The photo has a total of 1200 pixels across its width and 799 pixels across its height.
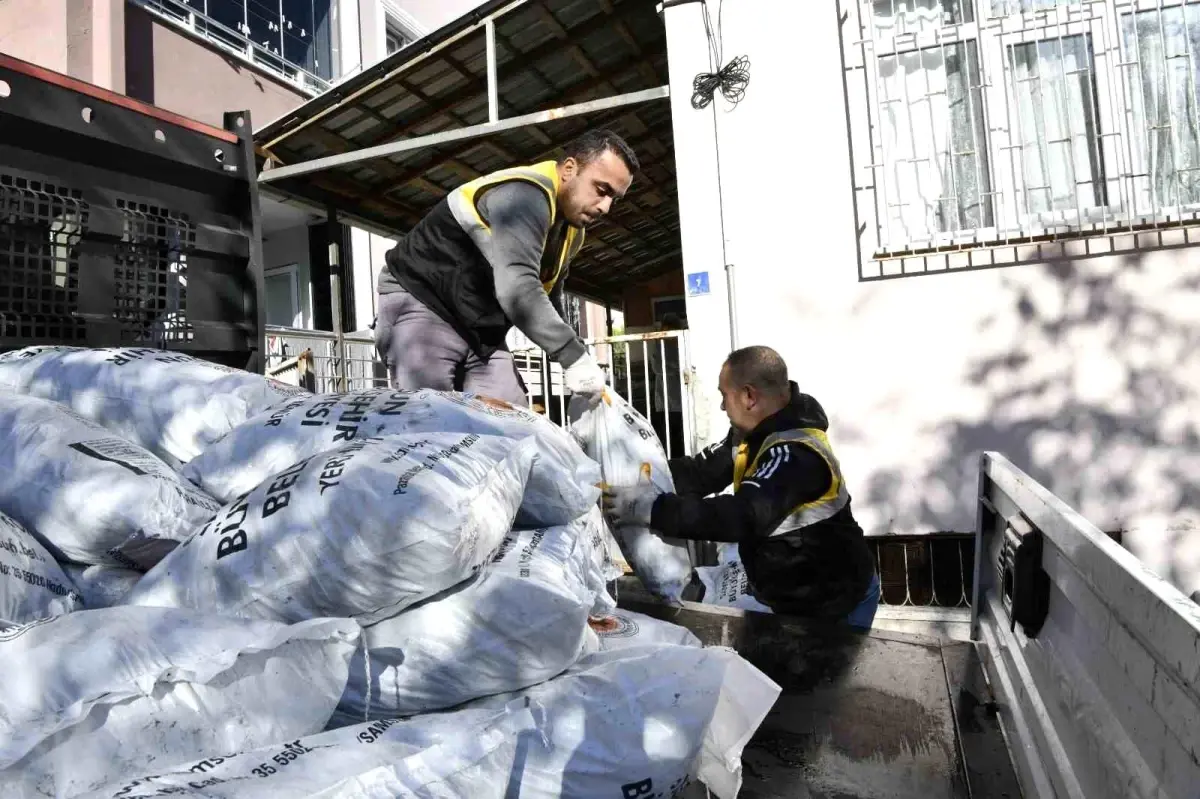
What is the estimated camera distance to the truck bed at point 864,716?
4.33 feet

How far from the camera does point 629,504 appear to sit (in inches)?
91.3

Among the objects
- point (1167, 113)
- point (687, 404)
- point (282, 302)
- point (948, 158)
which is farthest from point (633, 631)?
point (282, 302)

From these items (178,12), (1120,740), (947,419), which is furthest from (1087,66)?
(178,12)

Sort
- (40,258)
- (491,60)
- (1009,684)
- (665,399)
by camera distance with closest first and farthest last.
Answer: (1009,684) → (40,258) → (665,399) → (491,60)

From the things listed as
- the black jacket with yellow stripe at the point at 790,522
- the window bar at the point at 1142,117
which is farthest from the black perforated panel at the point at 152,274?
the window bar at the point at 1142,117

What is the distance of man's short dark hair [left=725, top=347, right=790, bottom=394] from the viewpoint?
101 inches

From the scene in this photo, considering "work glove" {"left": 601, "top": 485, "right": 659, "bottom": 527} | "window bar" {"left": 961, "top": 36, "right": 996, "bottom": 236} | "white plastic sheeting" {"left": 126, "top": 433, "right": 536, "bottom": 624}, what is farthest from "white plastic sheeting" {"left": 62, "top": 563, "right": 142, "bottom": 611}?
"window bar" {"left": 961, "top": 36, "right": 996, "bottom": 236}

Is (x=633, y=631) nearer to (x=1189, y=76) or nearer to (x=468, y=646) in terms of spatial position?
(x=468, y=646)

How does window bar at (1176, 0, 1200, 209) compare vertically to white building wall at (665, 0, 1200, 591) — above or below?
above

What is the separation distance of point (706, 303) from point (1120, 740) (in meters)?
3.66

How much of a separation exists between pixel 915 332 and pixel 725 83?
1669mm

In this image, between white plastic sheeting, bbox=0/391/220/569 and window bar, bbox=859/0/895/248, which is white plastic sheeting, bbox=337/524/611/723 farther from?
window bar, bbox=859/0/895/248

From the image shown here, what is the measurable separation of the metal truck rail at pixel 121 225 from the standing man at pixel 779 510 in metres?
1.43

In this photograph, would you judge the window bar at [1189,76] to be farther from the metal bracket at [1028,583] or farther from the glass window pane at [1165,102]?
the metal bracket at [1028,583]
